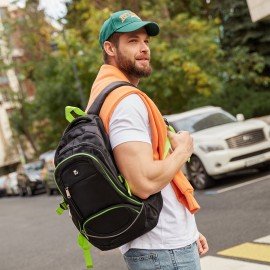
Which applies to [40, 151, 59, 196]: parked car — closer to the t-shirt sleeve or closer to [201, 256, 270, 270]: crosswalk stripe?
[201, 256, 270, 270]: crosswalk stripe

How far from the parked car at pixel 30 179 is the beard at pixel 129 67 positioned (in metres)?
21.2

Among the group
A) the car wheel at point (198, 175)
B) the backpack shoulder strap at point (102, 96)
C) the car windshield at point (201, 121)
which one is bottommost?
the car wheel at point (198, 175)

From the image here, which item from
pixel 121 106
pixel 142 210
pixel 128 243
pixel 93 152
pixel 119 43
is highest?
pixel 119 43

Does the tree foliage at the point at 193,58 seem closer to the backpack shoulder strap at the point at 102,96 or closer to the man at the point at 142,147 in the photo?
the man at the point at 142,147

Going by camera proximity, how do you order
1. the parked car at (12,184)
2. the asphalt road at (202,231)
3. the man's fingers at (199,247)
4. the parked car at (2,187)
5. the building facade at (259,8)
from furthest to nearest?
the parked car at (2,187) → the parked car at (12,184) → the building facade at (259,8) → the asphalt road at (202,231) → the man's fingers at (199,247)

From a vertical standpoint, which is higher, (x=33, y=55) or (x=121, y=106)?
(x=33, y=55)

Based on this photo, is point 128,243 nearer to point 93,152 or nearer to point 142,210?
point 142,210

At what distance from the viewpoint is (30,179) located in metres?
23.5

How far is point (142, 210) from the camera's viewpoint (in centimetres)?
203

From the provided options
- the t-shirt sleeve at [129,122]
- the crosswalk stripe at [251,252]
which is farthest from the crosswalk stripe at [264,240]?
the t-shirt sleeve at [129,122]

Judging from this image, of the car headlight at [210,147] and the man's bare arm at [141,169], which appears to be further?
the car headlight at [210,147]

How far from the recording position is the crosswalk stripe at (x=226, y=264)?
4.82m

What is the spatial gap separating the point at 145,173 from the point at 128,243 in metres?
0.36

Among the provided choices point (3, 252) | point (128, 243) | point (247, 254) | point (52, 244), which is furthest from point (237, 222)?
point (128, 243)
